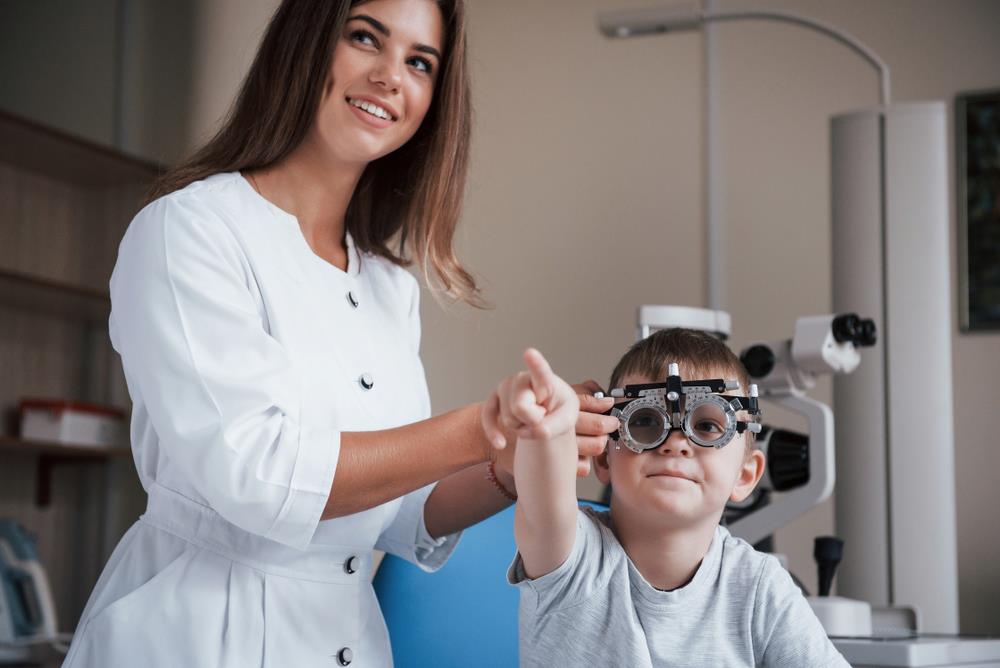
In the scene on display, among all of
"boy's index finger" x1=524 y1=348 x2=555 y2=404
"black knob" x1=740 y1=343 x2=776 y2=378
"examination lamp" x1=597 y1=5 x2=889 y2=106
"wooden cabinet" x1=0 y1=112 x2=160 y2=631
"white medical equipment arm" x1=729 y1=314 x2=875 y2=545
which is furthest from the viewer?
"wooden cabinet" x1=0 y1=112 x2=160 y2=631

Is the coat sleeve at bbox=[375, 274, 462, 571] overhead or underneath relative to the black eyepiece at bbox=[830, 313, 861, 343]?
underneath

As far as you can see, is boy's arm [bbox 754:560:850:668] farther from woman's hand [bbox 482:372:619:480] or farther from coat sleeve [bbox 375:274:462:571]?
coat sleeve [bbox 375:274:462:571]

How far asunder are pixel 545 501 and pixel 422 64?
632 millimetres

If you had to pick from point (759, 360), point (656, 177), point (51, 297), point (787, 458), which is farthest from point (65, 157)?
point (787, 458)

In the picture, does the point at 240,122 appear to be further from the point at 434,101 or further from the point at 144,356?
the point at 144,356

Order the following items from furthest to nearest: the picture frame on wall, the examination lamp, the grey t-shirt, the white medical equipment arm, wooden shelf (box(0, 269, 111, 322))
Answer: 1. wooden shelf (box(0, 269, 111, 322))
2. the picture frame on wall
3. the examination lamp
4. the white medical equipment arm
5. the grey t-shirt

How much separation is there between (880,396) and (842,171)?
0.45 metres

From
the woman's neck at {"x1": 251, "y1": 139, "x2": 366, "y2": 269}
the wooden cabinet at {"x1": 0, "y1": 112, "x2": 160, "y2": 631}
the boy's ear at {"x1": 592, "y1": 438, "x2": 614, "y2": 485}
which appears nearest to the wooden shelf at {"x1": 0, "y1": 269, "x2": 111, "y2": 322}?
the wooden cabinet at {"x1": 0, "y1": 112, "x2": 160, "y2": 631}

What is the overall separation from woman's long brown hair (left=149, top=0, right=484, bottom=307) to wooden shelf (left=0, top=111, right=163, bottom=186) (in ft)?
5.59

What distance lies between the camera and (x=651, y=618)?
45.8 inches

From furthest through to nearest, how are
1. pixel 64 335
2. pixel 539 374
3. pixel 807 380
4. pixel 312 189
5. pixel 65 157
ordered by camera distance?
pixel 64 335 < pixel 65 157 < pixel 807 380 < pixel 312 189 < pixel 539 374

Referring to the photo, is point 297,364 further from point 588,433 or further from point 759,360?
point 759,360

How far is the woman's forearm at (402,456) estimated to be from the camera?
109 centimetres

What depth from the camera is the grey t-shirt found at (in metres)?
1.14
